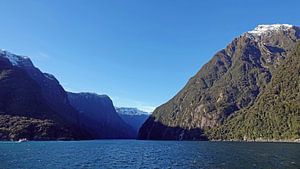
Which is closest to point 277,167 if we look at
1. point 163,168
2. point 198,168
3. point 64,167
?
point 198,168

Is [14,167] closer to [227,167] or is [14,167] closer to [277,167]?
[227,167]

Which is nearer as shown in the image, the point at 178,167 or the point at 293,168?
the point at 293,168

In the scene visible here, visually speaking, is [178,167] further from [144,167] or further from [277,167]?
[277,167]

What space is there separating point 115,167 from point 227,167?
2511 cm

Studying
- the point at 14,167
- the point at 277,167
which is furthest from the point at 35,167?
the point at 277,167

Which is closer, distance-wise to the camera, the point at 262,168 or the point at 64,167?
the point at 262,168

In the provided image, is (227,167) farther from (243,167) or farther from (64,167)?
(64,167)

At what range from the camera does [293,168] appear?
75.9 m

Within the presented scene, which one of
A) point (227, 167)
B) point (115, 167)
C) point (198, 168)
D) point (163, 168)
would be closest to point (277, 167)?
point (227, 167)

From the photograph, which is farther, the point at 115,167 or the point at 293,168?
the point at 115,167

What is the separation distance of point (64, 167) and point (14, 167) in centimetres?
1048

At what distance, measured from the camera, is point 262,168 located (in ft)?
253

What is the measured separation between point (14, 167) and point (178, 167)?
35.6 meters

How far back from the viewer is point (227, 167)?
80250 mm
